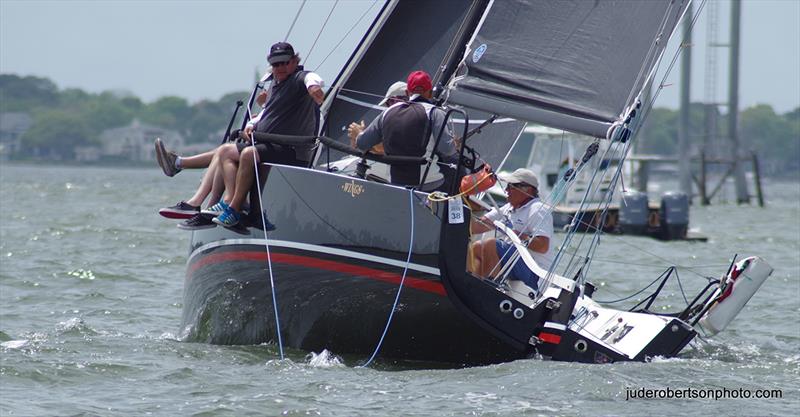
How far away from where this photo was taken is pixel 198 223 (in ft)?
30.7

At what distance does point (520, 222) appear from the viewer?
9.52m

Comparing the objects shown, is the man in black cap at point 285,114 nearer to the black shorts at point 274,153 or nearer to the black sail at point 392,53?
the black shorts at point 274,153

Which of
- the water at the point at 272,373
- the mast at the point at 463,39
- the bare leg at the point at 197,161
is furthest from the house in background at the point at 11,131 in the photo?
the mast at the point at 463,39

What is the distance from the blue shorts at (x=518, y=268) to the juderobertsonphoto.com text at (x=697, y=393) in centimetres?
123

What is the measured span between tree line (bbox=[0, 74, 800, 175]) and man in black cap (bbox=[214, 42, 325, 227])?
122022 millimetres

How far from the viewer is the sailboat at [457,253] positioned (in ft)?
27.8

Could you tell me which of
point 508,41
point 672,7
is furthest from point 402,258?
point 672,7

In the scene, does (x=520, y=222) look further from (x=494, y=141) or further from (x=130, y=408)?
(x=130, y=408)

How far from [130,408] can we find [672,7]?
4.38 meters

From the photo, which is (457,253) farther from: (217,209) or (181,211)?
(181,211)

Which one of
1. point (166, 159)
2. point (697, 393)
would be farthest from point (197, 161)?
point (697, 393)

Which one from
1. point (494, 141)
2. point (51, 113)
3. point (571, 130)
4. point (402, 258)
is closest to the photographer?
point (402, 258)

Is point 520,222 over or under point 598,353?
over

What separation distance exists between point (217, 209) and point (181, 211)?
318 mm
